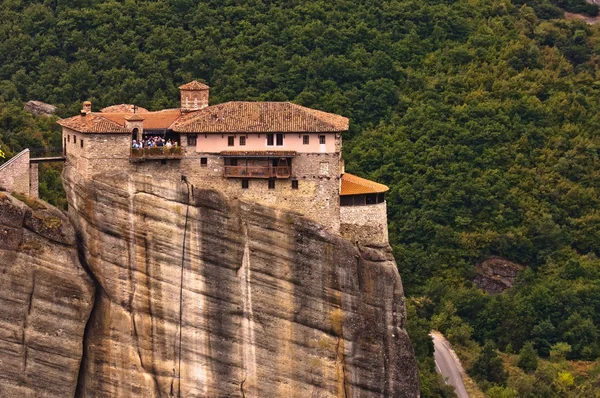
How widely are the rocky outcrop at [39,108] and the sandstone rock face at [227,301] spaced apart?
34.1 meters

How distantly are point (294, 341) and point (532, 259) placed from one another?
39.7 m

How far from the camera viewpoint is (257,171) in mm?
77500

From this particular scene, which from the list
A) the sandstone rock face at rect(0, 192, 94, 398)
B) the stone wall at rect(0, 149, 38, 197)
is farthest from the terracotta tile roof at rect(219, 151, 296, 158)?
the stone wall at rect(0, 149, 38, 197)

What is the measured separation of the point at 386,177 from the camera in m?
116

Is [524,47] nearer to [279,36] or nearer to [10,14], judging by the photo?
[279,36]

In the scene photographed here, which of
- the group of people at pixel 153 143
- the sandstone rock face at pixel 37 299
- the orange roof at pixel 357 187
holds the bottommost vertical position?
the sandstone rock face at pixel 37 299

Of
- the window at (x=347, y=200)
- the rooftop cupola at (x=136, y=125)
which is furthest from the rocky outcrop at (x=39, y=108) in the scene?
the window at (x=347, y=200)

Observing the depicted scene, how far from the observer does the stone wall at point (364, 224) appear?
78625mm

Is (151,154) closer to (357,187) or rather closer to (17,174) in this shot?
(17,174)

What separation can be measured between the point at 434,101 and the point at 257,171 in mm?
45774

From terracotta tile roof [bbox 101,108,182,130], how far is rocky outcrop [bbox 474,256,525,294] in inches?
1447

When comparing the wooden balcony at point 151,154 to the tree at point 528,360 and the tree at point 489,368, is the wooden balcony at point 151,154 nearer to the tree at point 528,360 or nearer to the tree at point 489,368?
the tree at point 489,368

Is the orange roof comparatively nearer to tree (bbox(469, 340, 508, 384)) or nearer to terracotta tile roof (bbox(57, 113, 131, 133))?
terracotta tile roof (bbox(57, 113, 131, 133))

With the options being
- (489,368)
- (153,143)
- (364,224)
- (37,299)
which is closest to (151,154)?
(153,143)
